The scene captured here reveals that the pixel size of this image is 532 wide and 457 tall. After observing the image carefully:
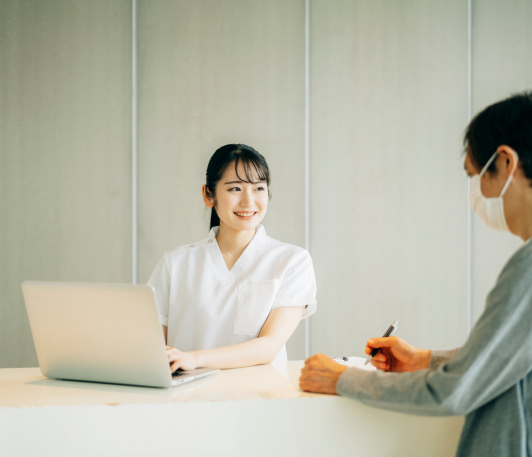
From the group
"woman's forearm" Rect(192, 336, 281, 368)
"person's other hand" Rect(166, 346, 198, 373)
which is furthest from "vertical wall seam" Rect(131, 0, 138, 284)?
A: "person's other hand" Rect(166, 346, 198, 373)

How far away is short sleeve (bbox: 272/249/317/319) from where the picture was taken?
1.66 metres

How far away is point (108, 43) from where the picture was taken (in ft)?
9.33

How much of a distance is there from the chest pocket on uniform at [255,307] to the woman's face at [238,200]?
0.24 meters

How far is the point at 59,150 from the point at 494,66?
2.79 metres

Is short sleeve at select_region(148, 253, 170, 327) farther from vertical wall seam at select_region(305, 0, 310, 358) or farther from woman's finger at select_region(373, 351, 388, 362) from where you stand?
vertical wall seam at select_region(305, 0, 310, 358)

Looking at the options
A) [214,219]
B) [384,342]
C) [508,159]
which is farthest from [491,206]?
[214,219]

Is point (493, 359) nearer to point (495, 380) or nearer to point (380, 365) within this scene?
point (495, 380)

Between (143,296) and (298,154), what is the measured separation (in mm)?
2160

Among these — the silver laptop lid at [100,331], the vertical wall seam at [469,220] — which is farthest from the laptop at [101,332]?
the vertical wall seam at [469,220]

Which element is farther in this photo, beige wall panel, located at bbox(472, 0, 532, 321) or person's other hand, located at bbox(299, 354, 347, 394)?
beige wall panel, located at bbox(472, 0, 532, 321)

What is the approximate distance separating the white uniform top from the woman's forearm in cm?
21

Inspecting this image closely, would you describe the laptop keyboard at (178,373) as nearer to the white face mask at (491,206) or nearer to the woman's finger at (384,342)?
the woman's finger at (384,342)

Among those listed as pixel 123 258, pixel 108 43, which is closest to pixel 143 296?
pixel 123 258

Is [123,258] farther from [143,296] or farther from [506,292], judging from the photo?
[506,292]
